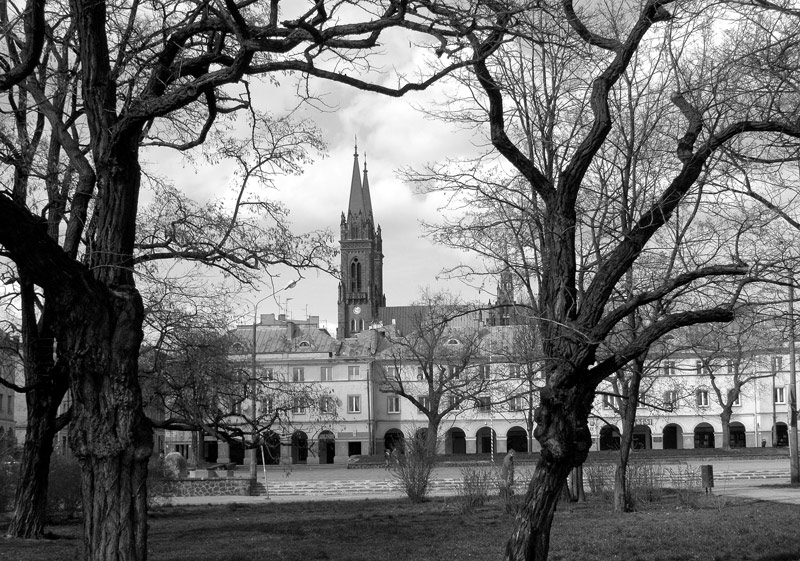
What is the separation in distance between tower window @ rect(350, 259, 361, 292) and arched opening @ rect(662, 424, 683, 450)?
68.5 meters

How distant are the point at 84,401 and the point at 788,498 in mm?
19480

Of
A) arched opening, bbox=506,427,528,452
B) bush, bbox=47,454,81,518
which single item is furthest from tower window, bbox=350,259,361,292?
bush, bbox=47,454,81,518

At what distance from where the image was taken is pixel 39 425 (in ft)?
50.3

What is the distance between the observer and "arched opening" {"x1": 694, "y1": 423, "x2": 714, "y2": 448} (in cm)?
7357

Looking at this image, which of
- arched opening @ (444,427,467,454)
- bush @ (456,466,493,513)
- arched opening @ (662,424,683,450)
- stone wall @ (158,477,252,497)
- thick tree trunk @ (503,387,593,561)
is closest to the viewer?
thick tree trunk @ (503,387,593,561)

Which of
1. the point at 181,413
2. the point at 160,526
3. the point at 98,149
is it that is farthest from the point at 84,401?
the point at 160,526

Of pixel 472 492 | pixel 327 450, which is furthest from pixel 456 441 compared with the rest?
pixel 472 492

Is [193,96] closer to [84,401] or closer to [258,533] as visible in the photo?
[84,401]

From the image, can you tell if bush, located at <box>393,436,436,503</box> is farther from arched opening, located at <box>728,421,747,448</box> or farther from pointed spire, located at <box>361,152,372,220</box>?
pointed spire, located at <box>361,152,372,220</box>

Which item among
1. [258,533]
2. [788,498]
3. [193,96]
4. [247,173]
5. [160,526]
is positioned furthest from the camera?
[788,498]

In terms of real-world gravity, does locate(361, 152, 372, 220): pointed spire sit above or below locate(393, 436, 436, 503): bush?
above

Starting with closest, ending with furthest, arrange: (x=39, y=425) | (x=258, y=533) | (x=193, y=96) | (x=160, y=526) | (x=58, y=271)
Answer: (x=58, y=271) < (x=193, y=96) < (x=39, y=425) < (x=258, y=533) < (x=160, y=526)

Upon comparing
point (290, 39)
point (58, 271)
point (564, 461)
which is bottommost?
point (564, 461)

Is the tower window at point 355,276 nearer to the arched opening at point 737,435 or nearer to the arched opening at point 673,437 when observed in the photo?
the arched opening at point 673,437
